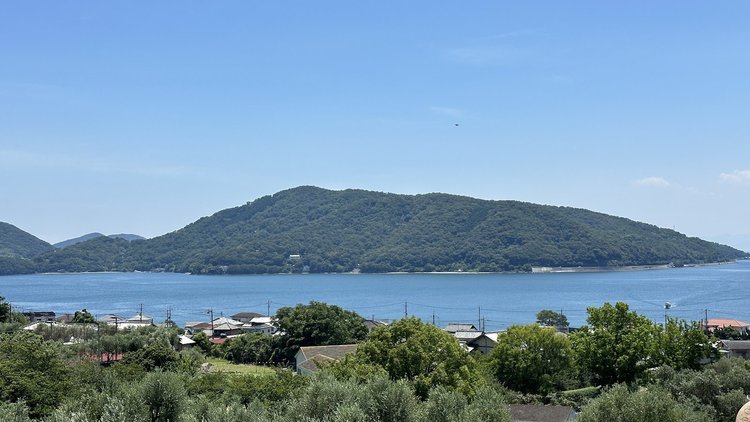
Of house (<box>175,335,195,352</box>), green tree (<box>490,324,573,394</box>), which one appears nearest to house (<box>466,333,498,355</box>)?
green tree (<box>490,324,573,394</box>)

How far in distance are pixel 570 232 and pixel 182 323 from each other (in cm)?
12473

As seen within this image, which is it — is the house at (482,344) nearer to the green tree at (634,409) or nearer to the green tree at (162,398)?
the green tree at (634,409)

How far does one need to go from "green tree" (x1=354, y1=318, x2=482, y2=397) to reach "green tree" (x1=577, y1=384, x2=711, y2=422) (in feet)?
19.1

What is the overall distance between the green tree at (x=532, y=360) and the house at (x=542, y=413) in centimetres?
446

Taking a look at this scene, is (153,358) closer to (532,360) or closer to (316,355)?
(316,355)

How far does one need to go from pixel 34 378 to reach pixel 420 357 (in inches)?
509

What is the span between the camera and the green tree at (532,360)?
103 ft

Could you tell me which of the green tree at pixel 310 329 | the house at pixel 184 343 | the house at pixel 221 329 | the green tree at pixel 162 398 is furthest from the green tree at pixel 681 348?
the house at pixel 221 329

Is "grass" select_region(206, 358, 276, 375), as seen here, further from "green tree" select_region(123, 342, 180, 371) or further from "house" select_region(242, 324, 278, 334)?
"house" select_region(242, 324, 278, 334)

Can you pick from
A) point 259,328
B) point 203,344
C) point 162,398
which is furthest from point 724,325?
point 162,398

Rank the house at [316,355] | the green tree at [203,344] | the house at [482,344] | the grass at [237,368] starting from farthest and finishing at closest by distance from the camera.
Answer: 1. the green tree at [203,344]
2. the house at [482,344]
3. the grass at [237,368]
4. the house at [316,355]

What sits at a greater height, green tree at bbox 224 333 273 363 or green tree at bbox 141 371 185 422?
green tree at bbox 141 371 185 422

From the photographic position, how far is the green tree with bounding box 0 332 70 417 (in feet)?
74.5

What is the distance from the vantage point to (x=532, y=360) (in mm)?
31250
